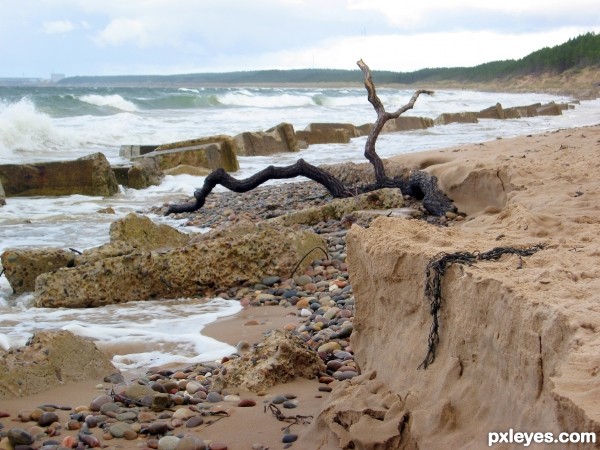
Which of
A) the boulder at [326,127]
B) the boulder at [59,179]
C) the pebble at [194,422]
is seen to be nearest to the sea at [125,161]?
the boulder at [59,179]

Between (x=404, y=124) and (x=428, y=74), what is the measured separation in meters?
95.7

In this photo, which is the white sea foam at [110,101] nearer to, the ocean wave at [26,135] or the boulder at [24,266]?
the ocean wave at [26,135]

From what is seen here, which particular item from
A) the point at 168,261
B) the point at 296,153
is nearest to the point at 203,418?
the point at 168,261

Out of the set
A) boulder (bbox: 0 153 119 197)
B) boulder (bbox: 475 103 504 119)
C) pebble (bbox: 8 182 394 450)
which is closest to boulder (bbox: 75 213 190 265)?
pebble (bbox: 8 182 394 450)

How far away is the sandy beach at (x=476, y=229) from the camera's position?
11.1ft

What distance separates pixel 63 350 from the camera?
14.4 feet

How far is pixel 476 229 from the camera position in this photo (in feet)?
14.2

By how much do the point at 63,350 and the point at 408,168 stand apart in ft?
22.1

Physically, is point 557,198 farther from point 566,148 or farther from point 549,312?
point 549,312

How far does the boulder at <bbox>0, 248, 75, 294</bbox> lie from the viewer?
679 cm

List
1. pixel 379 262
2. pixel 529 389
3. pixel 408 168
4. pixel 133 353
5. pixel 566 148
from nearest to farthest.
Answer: pixel 529 389 < pixel 379 262 < pixel 133 353 < pixel 566 148 < pixel 408 168

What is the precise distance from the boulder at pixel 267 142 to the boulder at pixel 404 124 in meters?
5.50

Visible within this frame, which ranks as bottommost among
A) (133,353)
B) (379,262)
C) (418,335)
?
(133,353)

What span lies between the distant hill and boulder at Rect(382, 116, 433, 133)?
150 feet
